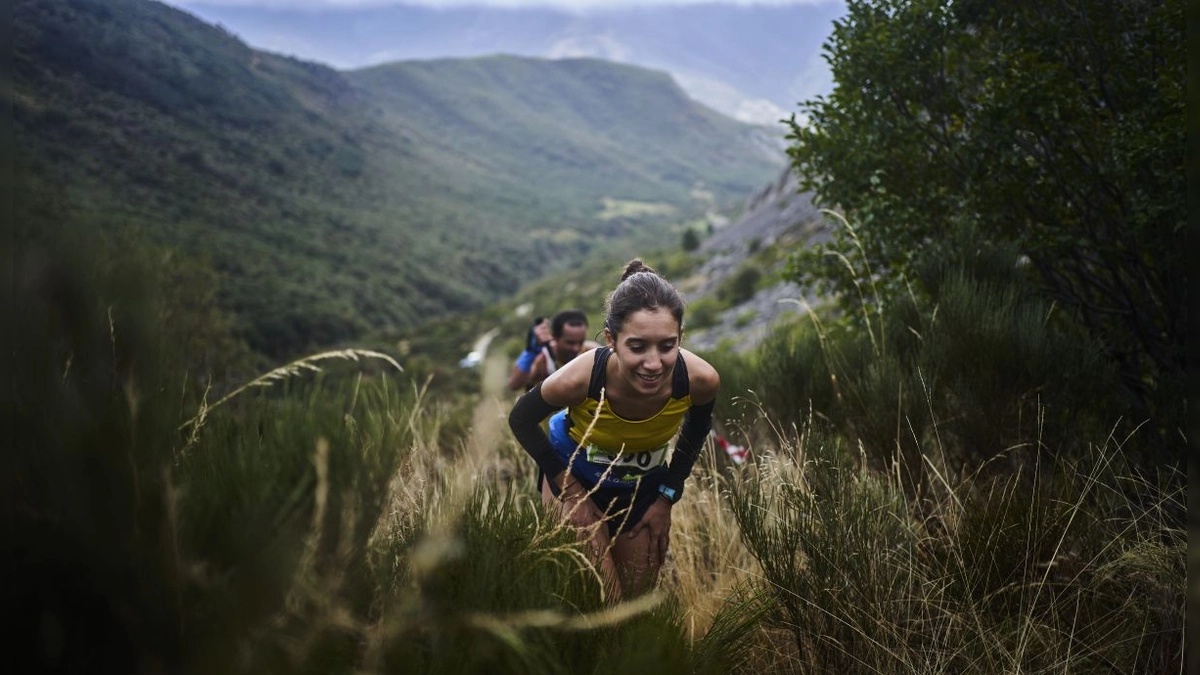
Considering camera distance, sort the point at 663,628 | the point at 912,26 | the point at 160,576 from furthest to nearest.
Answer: the point at 912,26, the point at 663,628, the point at 160,576

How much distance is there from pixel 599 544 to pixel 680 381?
0.75m

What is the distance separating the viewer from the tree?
4105 millimetres

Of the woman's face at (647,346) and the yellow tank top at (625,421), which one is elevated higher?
the woman's face at (647,346)

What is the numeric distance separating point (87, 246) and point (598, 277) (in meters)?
66.6

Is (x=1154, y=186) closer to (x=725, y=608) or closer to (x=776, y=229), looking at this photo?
(x=725, y=608)

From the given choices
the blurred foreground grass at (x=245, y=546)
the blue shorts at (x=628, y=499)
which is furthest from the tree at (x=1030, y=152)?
the blurred foreground grass at (x=245, y=546)

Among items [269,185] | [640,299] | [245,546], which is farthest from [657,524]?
[269,185]

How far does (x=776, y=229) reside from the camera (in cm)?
4278

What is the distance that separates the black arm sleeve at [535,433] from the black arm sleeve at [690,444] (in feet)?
1.66

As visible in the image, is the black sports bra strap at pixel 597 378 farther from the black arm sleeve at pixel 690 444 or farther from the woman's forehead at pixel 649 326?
the black arm sleeve at pixel 690 444

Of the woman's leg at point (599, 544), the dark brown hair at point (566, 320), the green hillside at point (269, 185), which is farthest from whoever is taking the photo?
the green hillside at point (269, 185)

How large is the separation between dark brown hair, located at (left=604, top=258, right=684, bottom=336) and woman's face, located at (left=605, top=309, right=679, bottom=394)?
3cm

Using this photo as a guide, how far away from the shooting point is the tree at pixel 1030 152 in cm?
411

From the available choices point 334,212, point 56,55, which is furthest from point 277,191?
point 56,55
